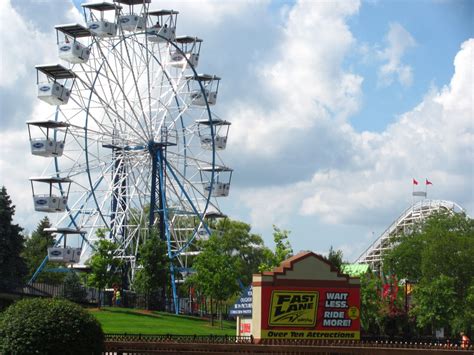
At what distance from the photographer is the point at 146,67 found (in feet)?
235

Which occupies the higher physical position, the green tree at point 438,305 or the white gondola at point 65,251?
the white gondola at point 65,251

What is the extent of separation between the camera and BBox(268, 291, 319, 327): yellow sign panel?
35938mm

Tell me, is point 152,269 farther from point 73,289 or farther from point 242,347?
point 242,347

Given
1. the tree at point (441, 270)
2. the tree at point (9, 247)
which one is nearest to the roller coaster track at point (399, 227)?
the tree at point (441, 270)

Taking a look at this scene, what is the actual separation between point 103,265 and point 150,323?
484 inches

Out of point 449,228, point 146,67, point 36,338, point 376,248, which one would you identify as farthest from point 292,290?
point 376,248

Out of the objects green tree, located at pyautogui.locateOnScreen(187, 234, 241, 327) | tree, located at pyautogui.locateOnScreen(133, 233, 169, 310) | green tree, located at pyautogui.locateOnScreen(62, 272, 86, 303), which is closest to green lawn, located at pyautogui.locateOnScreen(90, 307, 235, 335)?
green tree, located at pyautogui.locateOnScreen(187, 234, 241, 327)

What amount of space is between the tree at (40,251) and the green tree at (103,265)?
1626 cm

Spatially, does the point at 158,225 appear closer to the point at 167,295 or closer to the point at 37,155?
the point at 167,295

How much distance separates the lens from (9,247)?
5941 cm

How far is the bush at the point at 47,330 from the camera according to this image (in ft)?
85.3

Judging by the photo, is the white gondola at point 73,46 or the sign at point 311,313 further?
the white gondola at point 73,46

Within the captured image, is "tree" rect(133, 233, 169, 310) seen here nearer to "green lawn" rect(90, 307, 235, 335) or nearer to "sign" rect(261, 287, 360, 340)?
"green lawn" rect(90, 307, 235, 335)

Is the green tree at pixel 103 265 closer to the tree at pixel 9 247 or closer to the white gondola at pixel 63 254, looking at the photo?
the white gondola at pixel 63 254
